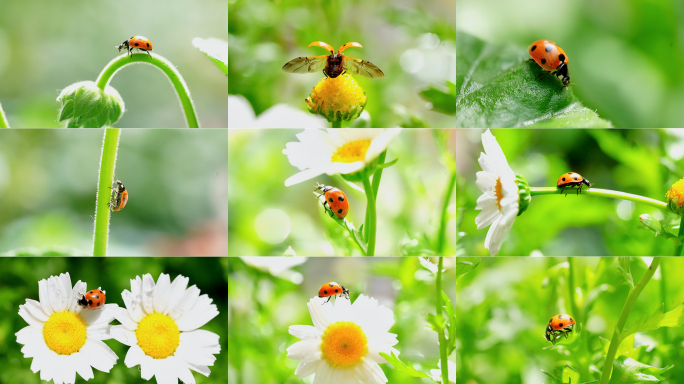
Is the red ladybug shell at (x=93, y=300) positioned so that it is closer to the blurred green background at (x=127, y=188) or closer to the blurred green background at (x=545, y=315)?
the blurred green background at (x=127, y=188)

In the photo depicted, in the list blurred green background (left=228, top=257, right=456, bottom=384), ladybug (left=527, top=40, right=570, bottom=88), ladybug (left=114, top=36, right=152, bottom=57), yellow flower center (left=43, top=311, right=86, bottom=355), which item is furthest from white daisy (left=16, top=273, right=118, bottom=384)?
ladybug (left=527, top=40, right=570, bottom=88)

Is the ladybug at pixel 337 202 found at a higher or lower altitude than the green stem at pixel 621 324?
higher

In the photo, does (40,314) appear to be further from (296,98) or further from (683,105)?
(683,105)

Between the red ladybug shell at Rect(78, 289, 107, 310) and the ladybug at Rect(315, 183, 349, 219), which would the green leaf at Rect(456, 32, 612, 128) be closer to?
the ladybug at Rect(315, 183, 349, 219)

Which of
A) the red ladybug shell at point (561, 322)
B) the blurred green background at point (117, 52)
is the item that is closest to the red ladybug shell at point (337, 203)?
the red ladybug shell at point (561, 322)

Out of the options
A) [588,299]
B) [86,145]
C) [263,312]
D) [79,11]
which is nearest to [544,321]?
[588,299]
